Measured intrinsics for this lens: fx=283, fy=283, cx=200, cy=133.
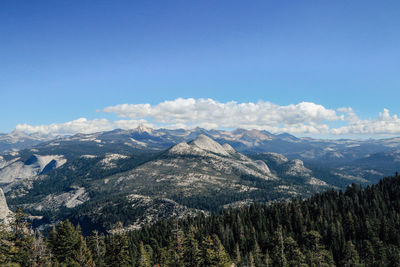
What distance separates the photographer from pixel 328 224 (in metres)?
150

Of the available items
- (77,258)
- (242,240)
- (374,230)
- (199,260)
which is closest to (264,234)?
(242,240)

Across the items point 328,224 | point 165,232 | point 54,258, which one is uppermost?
point 54,258

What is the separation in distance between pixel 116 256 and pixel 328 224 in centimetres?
11553

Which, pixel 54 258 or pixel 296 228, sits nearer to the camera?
pixel 54 258

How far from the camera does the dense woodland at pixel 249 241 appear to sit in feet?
237

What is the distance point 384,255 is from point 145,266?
97840 millimetres

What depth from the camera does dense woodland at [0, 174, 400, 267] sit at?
7219cm

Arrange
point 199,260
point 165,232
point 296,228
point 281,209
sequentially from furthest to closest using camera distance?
point 281,209, point 165,232, point 296,228, point 199,260

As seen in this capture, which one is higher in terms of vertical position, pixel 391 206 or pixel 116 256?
pixel 116 256

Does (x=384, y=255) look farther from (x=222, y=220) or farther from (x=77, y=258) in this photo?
(x=77, y=258)

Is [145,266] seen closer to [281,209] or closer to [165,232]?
[165,232]

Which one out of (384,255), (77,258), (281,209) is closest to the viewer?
(77,258)

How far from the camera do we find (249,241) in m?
149

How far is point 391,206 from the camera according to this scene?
179750 mm
